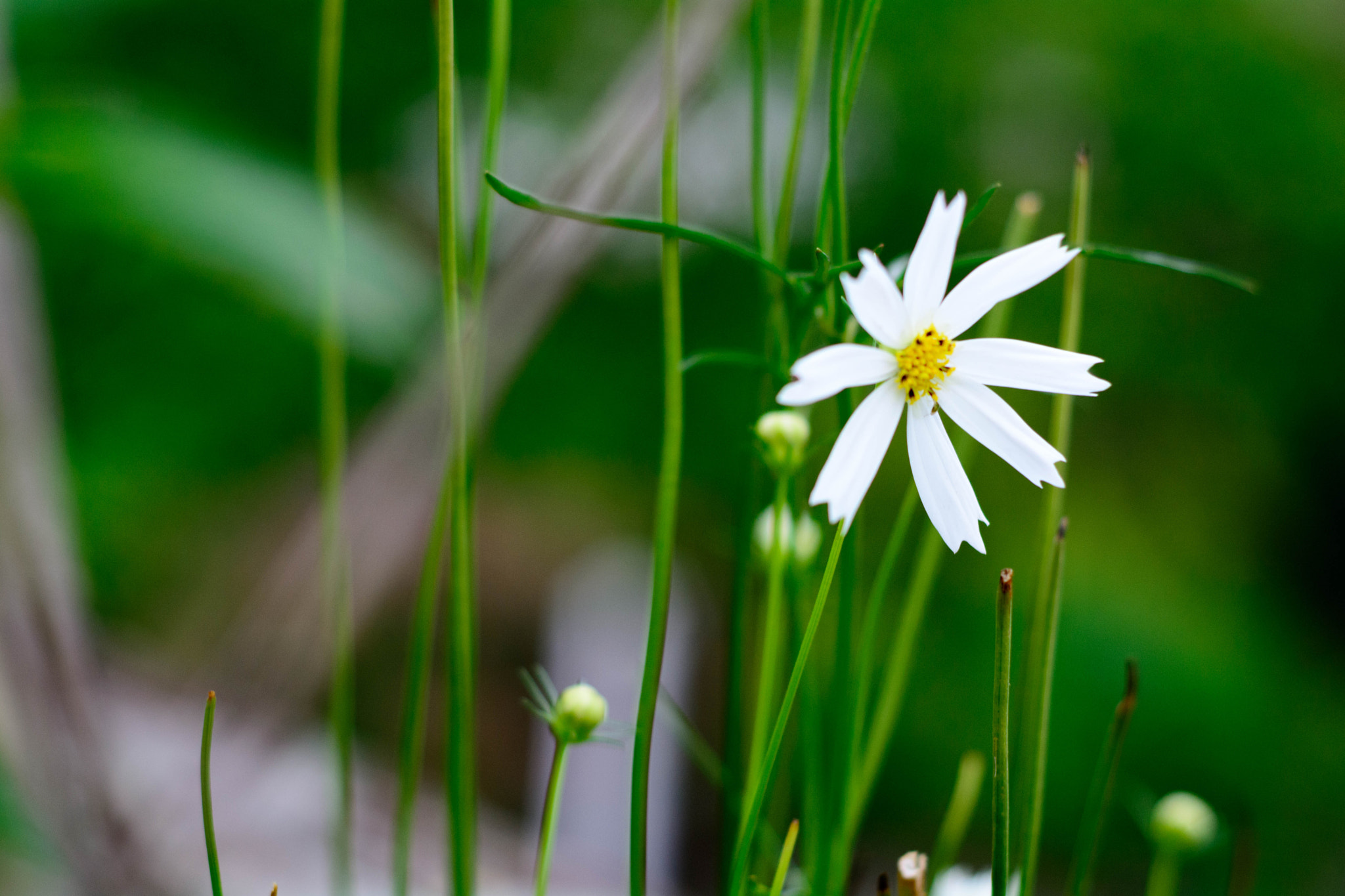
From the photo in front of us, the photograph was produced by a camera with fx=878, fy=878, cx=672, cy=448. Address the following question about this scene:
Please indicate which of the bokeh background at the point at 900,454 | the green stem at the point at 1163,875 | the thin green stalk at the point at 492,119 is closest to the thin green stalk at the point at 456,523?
the thin green stalk at the point at 492,119

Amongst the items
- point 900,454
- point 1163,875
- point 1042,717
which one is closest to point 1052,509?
point 1042,717

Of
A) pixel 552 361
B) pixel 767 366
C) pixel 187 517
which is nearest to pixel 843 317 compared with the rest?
pixel 767 366

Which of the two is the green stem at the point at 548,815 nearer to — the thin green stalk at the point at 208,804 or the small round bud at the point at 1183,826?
the thin green stalk at the point at 208,804

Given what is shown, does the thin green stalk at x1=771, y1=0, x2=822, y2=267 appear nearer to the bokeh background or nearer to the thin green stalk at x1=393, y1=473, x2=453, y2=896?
the thin green stalk at x1=393, y1=473, x2=453, y2=896

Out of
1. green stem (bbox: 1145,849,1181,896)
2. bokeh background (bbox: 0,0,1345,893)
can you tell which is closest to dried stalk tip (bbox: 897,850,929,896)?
green stem (bbox: 1145,849,1181,896)

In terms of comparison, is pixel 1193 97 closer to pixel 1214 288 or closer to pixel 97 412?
pixel 1214 288
